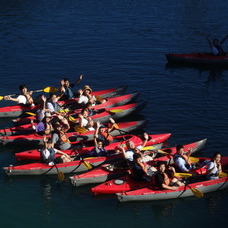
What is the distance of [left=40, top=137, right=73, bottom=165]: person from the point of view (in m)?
20.3

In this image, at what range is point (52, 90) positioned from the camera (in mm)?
27719

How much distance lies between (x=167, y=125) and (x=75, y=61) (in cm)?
1272

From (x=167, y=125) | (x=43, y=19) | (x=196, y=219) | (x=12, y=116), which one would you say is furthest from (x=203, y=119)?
(x=43, y=19)

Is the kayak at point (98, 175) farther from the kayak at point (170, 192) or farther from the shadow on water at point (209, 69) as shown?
the shadow on water at point (209, 69)

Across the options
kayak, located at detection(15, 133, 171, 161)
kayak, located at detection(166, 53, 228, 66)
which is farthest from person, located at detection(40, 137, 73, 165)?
kayak, located at detection(166, 53, 228, 66)

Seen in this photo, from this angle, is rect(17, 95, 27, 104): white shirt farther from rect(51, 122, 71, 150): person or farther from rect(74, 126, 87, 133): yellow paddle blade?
rect(51, 122, 71, 150): person

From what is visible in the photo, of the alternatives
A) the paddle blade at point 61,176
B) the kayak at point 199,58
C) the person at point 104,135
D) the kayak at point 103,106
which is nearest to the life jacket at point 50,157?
the paddle blade at point 61,176

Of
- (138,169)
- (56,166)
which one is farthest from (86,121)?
(138,169)

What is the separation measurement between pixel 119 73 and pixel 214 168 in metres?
15.7

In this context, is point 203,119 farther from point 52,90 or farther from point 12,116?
point 12,116

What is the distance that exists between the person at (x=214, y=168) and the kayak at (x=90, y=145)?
4318 mm

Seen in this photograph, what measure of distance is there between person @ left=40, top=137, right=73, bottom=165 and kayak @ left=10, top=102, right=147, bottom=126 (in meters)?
4.62

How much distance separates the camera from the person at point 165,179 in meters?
17.8

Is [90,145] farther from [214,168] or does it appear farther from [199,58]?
[199,58]
